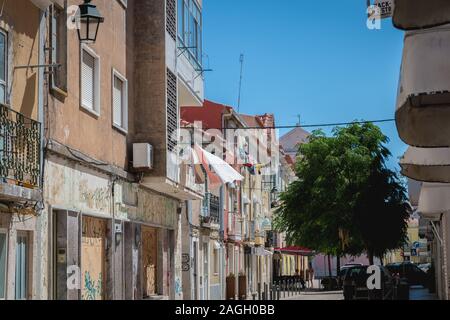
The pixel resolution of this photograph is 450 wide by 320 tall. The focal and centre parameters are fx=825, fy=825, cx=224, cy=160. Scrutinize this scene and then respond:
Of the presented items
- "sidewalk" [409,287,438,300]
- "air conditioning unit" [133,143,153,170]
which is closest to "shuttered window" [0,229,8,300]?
"air conditioning unit" [133,143,153,170]

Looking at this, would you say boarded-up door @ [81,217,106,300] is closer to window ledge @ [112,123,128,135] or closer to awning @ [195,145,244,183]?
window ledge @ [112,123,128,135]

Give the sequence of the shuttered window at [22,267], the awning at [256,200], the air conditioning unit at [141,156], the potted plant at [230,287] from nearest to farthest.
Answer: the shuttered window at [22,267], the air conditioning unit at [141,156], the potted plant at [230,287], the awning at [256,200]

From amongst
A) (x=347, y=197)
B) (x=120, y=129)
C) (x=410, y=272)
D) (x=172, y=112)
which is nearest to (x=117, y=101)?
(x=120, y=129)

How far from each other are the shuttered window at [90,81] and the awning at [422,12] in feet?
33.3

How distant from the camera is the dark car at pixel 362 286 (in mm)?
31094

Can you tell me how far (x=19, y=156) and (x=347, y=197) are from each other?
3432 cm

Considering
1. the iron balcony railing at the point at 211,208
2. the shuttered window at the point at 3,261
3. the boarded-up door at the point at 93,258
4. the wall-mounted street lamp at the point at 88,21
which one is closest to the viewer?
the shuttered window at the point at 3,261

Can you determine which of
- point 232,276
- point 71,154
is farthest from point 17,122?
point 232,276

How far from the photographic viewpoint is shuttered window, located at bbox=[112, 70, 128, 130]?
18875 millimetres

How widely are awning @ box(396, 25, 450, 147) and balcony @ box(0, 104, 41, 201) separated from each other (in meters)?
6.14

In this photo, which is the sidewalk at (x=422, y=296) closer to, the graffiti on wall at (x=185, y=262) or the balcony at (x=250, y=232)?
the graffiti on wall at (x=185, y=262)

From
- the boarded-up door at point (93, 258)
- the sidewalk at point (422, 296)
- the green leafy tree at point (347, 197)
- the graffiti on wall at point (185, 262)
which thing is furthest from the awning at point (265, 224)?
the boarded-up door at point (93, 258)

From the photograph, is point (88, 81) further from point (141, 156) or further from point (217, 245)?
point (217, 245)
